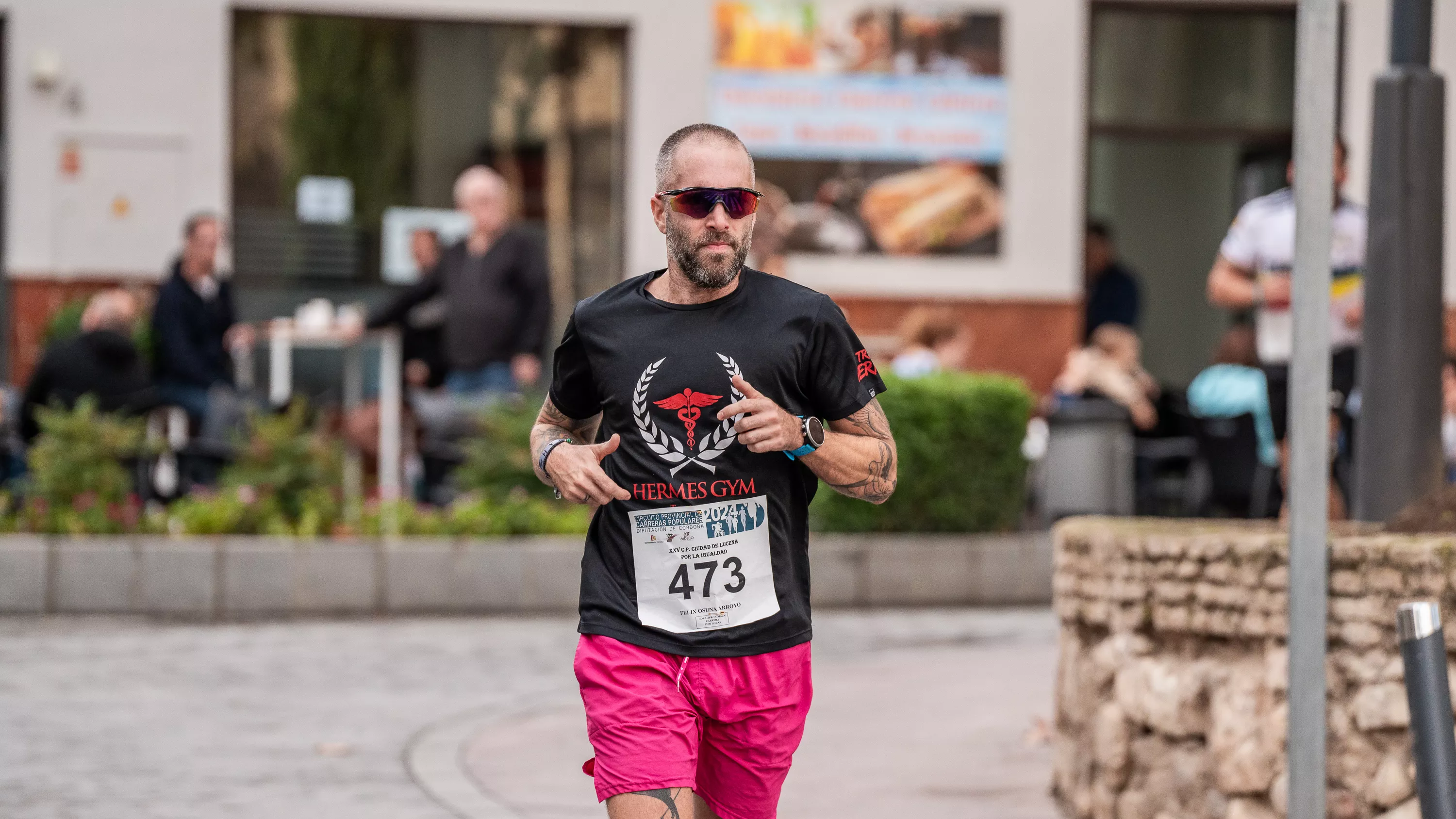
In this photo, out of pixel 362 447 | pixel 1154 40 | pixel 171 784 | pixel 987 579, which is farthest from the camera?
pixel 1154 40

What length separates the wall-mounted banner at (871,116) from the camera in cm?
1571

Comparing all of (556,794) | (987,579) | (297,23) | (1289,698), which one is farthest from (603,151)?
(1289,698)

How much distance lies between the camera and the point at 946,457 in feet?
37.3

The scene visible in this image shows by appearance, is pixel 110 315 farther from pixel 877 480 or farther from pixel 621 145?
pixel 877 480

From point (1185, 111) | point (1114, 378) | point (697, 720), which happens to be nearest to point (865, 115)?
point (1185, 111)

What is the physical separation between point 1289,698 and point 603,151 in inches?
477

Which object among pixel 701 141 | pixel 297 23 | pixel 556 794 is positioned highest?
pixel 297 23

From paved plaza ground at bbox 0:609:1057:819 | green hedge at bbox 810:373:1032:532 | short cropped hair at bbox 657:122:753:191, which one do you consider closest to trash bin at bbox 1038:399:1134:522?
green hedge at bbox 810:373:1032:532

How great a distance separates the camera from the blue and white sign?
15688mm

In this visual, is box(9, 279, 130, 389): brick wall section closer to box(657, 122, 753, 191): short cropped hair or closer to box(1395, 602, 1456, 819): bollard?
box(657, 122, 753, 191): short cropped hair

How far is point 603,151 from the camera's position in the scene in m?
16.2

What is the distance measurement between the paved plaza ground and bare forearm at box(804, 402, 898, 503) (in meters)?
2.35

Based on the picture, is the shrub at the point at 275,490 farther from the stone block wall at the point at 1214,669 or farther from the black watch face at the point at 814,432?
the black watch face at the point at 814,432

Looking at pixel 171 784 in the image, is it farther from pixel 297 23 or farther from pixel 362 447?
pixel 297 23
